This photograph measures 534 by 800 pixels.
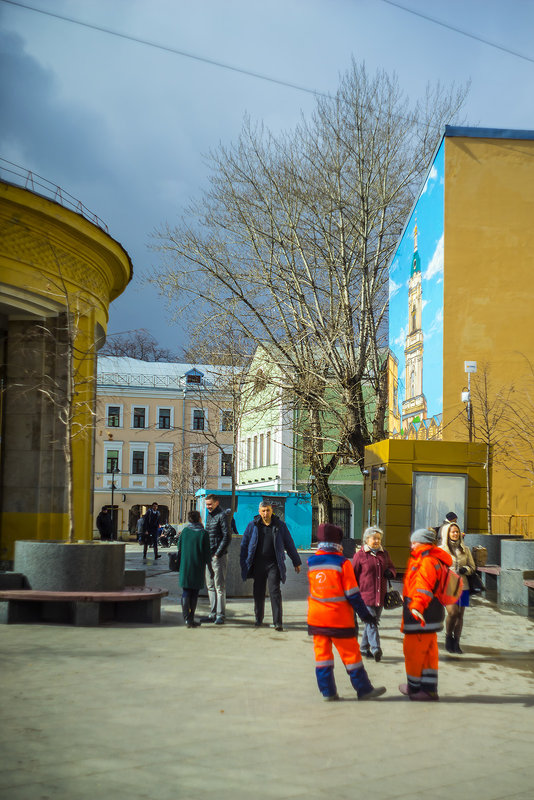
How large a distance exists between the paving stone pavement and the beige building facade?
185 ft

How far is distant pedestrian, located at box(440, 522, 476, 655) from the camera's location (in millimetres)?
10070

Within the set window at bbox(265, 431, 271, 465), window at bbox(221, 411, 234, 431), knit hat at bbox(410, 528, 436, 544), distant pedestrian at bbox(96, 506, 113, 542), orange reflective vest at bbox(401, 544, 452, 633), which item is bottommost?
distant pedestrian at bbox(96, 506, 113, 542)

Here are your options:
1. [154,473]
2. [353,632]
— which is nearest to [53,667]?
[353,632]

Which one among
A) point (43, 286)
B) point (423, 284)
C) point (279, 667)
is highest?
point (423, 284)

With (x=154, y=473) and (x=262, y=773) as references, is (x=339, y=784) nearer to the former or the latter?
(x=262, y=773)

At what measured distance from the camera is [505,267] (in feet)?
80.3

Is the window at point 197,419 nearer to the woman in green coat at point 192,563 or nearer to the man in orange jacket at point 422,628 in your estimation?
the woman in green coat at point 192,563

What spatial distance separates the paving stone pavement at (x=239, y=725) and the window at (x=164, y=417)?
59.1 metres

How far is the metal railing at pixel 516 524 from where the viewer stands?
24.0 metres

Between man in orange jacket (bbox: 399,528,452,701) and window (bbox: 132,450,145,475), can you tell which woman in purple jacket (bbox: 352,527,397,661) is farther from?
window (bbox: 132,450,145,475)

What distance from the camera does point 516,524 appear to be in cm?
2406

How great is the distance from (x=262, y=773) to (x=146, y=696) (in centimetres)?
231

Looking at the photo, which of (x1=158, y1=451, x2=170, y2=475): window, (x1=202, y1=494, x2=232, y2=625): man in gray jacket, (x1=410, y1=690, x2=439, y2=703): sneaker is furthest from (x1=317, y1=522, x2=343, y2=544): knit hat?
(x1=158, y1=451, x2=170, y2=475): window

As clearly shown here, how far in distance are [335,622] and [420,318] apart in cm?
2042
